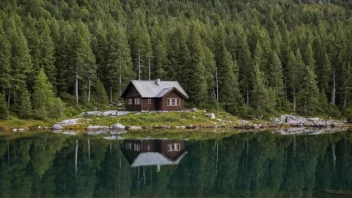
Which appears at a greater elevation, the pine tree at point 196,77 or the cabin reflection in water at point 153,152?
the pine tree at point 196,77

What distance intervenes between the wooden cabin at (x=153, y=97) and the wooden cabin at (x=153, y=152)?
84.9 ft

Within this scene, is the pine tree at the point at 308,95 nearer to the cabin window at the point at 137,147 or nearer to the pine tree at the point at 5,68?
the cabin window at the point at 137,147

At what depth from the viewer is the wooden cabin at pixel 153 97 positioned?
7194 cm

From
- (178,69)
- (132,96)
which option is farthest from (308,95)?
(132,96)

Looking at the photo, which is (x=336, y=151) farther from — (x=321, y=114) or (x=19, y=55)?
(x=19, y=55)

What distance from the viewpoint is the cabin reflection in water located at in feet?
103

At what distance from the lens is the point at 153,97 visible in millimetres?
72375

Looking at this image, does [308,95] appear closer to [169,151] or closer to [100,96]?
[100,96]

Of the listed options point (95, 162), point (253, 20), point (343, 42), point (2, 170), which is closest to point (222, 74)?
point (343, 42)

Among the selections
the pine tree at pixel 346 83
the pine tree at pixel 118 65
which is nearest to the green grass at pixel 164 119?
the pine tree at pixel 118 65

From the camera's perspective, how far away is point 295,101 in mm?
85500

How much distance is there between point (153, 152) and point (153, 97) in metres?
35.9

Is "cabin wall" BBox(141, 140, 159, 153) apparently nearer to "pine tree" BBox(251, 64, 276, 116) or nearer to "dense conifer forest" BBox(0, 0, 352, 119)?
"dense conifer forest" BBox(0, 0, 352, 119)

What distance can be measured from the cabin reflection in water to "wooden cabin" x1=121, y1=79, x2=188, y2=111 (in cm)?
2676
